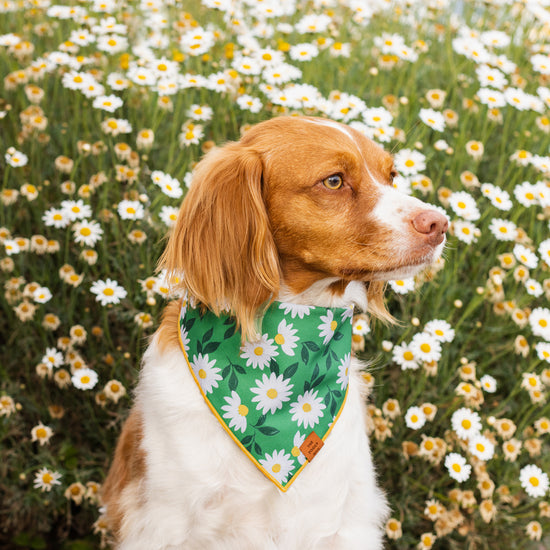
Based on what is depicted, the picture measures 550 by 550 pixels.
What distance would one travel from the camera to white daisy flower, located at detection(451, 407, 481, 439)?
9.78 ft

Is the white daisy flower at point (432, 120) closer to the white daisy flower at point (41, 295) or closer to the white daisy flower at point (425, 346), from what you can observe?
the white daisy flower at point (425, 346)

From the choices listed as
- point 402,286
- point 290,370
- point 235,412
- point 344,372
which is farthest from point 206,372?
point 402,286

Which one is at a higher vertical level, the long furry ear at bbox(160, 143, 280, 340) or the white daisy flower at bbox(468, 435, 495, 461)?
the long furry ear at bbox(160, 143, 280, 340)

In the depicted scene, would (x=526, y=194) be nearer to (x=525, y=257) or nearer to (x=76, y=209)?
(x=525, y=257)

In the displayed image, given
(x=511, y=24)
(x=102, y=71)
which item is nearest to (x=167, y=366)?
(x=102, y=71)

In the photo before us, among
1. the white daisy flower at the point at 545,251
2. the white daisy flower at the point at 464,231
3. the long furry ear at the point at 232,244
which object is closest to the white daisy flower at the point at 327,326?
the long furry ear at the point at 232,244

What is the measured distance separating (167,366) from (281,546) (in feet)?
2.48

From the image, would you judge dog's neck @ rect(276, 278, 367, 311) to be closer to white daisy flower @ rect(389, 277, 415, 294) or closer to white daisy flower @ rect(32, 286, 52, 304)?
white daisy flower @ rect(389, 277, 415, 294)

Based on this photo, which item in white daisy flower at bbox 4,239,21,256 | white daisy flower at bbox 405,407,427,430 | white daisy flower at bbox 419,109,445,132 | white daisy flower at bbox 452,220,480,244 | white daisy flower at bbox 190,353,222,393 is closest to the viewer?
white daisy flower at bbox 190,353,222,393

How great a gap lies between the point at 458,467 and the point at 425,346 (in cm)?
53

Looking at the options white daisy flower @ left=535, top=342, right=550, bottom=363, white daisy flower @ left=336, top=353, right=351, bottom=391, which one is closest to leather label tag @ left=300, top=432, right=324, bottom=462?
white daisy flower @ left=336, top=353, right=351, bottom=391

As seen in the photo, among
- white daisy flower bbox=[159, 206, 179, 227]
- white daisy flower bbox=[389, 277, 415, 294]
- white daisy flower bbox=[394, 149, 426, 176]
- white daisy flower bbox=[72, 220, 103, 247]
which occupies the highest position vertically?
Result: white daisy flower bbox=[394, 149, 426, 176]

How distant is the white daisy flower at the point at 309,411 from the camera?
254 cm

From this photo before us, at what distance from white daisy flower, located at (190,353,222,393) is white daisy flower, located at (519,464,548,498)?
Result: 1499mm
